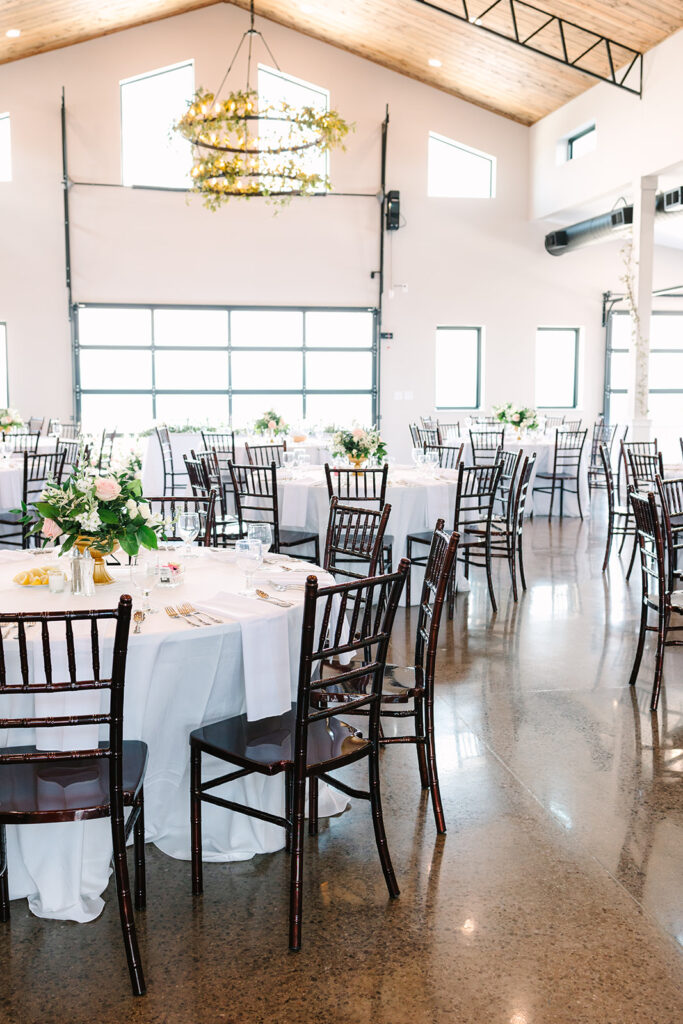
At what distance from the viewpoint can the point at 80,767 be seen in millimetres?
2555

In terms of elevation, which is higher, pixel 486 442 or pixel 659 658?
pixel 486 442

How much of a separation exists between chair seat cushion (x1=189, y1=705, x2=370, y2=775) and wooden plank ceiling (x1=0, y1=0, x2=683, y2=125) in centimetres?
1003

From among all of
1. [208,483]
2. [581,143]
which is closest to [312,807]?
[208,483]

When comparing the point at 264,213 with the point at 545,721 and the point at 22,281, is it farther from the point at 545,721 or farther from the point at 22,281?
the point at 545,721

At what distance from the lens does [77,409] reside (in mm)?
13344

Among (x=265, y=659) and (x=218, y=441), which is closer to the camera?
(x=265, y=659)

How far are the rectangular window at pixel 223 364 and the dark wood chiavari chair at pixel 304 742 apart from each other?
10364 millimetres

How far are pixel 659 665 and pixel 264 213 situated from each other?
1083cm

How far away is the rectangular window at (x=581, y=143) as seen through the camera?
42.1 ft

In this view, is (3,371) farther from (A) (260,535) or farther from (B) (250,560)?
(B) (250,560)

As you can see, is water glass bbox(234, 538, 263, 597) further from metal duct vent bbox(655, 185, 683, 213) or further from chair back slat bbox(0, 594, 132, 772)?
metal duct vent bbox(655, 185, 683, 213)

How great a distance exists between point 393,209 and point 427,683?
11.7 metres

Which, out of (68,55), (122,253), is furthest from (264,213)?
(68,55)

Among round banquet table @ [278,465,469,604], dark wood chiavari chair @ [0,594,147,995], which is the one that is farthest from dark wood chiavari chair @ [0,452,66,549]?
dark wood chiavari chair @ [0,594,147,995]
